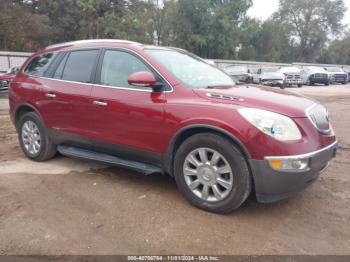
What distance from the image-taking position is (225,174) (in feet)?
12.0

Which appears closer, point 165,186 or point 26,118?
point 165,186

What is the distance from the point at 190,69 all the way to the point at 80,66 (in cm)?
157

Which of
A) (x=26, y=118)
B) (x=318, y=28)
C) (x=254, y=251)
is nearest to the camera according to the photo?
(x=254, y=251)

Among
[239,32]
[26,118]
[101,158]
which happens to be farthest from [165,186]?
[239,32]

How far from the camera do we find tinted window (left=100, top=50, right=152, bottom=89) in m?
4.39

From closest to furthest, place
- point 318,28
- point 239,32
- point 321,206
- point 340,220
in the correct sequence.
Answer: point 340,220, point 321,206, point 239,32, point 318,28

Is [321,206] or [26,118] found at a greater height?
[26,118]

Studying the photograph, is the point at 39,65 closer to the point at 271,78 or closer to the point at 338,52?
the point at 271,78

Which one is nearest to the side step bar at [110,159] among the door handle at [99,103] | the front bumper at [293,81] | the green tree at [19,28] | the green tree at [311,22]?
the door handle at [99,103]

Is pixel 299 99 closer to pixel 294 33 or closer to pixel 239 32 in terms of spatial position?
pixel 239 32

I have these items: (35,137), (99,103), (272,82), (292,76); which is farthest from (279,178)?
(292,76)

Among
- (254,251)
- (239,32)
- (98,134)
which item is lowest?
(254,251)

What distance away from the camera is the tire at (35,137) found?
17.6 ft

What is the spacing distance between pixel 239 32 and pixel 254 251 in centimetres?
5287
